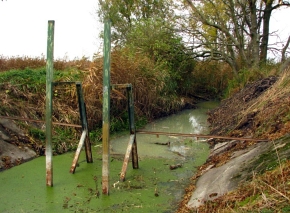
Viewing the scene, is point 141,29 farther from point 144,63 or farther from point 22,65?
point 22,65

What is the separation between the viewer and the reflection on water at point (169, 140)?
8.31 meters

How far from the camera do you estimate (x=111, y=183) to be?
598 centimetres

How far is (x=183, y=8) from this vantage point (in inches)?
693

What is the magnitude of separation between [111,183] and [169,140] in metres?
3.80

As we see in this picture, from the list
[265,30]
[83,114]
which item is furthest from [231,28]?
[83,114]

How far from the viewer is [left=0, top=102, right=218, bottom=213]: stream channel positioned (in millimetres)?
5055

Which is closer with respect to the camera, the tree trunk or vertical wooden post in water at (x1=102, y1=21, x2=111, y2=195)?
vertical wooden post in water at (x1=102, y1=21, x2=111, y2=195)

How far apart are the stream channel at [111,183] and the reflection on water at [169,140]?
22mm

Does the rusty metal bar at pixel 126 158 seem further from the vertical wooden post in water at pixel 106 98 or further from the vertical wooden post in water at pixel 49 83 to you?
the vertical wooden post in water at pixel 49 83

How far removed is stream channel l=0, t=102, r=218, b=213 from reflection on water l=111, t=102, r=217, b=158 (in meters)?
0.02

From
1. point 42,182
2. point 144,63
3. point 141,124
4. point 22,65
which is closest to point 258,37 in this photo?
point 144,63

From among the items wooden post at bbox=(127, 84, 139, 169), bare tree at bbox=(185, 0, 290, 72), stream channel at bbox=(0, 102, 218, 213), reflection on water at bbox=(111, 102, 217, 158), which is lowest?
stream channel at bbox=(0, 102, 218, 213)

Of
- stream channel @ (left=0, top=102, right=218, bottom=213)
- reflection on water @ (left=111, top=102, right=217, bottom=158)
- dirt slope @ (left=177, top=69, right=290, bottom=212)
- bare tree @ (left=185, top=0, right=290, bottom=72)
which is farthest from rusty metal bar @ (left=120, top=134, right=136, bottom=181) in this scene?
bare tree @ (left=185, top=0, right=290, bottom=72)

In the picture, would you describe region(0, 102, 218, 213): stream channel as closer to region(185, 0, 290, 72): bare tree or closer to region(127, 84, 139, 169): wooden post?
region(127, 84, 139, 169): wooden post
